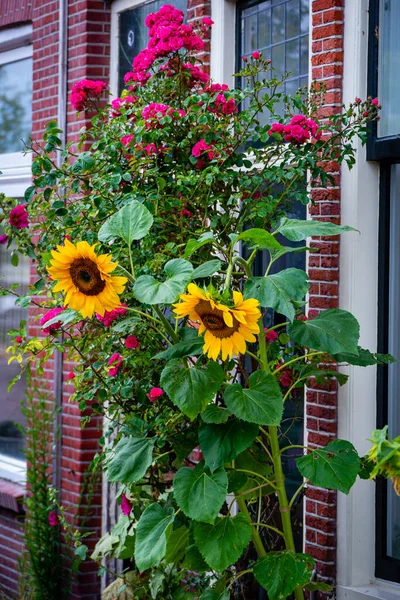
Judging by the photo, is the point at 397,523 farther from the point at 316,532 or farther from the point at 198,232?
the point at 198,232

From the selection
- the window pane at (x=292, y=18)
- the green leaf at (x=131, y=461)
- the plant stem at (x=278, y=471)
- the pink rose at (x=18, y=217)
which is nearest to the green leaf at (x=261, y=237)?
the plant stem at (x=278, y=471)

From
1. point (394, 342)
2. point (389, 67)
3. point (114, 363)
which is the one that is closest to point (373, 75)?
point (389, 67)

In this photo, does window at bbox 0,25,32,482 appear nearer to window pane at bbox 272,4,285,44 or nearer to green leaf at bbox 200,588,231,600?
window pane at bbox 272,4,285,44

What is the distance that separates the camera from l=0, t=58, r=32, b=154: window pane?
21.4 feet

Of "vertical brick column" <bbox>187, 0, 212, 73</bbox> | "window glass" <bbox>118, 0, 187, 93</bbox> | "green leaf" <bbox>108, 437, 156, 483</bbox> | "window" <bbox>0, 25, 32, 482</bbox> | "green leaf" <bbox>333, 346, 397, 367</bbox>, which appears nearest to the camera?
"green leaf" <bbox>108, 437, 156, 483</bbox>

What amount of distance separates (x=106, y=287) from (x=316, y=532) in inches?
67.2

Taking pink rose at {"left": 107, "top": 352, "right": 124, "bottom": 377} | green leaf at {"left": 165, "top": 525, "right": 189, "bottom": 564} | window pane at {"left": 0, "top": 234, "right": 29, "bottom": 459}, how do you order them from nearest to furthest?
green leaf at {"left": 165, "top": 525, "right": 189, "bottom": 564}
pink rose at {"left": 107, "top": 352, "right": 124, "bottom": 377}
window pane at {"left": 0, "top": 234, "right": 29, "bottom": 459}

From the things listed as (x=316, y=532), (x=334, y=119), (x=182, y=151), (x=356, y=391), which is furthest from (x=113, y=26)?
(x=316, y=532)

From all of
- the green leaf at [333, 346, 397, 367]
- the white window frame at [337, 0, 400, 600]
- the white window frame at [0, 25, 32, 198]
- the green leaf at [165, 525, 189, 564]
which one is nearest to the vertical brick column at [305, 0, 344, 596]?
the white window frame at [337, 0, 400, 600]

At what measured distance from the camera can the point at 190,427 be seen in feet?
11.8

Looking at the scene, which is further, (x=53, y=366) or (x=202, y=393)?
(x=53, y=366)

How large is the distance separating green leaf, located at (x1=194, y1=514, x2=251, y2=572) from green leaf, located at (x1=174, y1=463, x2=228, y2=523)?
122mm

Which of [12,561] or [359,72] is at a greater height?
[359,72]

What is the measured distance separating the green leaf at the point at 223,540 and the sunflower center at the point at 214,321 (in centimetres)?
65
